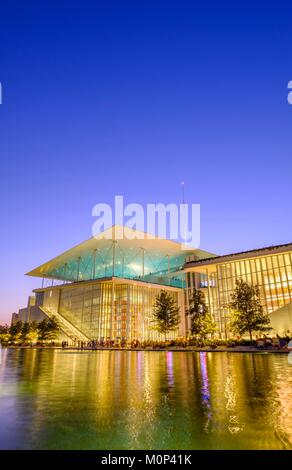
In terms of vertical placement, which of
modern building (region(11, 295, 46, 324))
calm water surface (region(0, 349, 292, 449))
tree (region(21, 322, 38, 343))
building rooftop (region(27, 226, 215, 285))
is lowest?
calm water surface (region(0, 349, 292, 449))

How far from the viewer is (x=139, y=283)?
67.4 meters

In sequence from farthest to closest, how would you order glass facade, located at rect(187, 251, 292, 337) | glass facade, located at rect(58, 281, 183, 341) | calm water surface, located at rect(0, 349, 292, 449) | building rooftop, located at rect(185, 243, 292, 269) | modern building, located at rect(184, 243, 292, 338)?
glass facade, located at rect(58, 281, 183, 341) < glass facade, located at rect(187, 251, 292, 337) < modern building, located at rect(184, 243, 292, 338) < building rooftop, located at rect(185, 243, 292, 269) < calm water surface, located at rect(0, 349, 292, 449)

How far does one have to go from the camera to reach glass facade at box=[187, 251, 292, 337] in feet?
173

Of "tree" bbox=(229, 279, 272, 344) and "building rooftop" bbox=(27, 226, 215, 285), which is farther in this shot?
"building rooftop" bbox=(27, 226, 215, 285)

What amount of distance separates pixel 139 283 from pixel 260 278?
24059 millimetres

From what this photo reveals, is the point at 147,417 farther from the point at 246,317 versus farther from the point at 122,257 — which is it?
the point at 122,257

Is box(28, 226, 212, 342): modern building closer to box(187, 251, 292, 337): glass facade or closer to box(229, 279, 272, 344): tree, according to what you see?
box(187, 251, 292, 337): glass facade

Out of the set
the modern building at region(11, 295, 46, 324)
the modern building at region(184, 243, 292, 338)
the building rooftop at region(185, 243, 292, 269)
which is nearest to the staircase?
the modern building at region(11, 295, 46, 324)

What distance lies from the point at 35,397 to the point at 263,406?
5029mm

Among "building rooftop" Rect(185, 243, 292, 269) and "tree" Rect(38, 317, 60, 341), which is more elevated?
"building rooftop" Rect(185, 243, 292, 269)

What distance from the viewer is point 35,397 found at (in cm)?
768

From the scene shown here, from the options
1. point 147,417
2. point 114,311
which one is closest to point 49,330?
point 114,311

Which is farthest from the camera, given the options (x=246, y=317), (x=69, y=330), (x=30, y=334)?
(x=30, y=334)
